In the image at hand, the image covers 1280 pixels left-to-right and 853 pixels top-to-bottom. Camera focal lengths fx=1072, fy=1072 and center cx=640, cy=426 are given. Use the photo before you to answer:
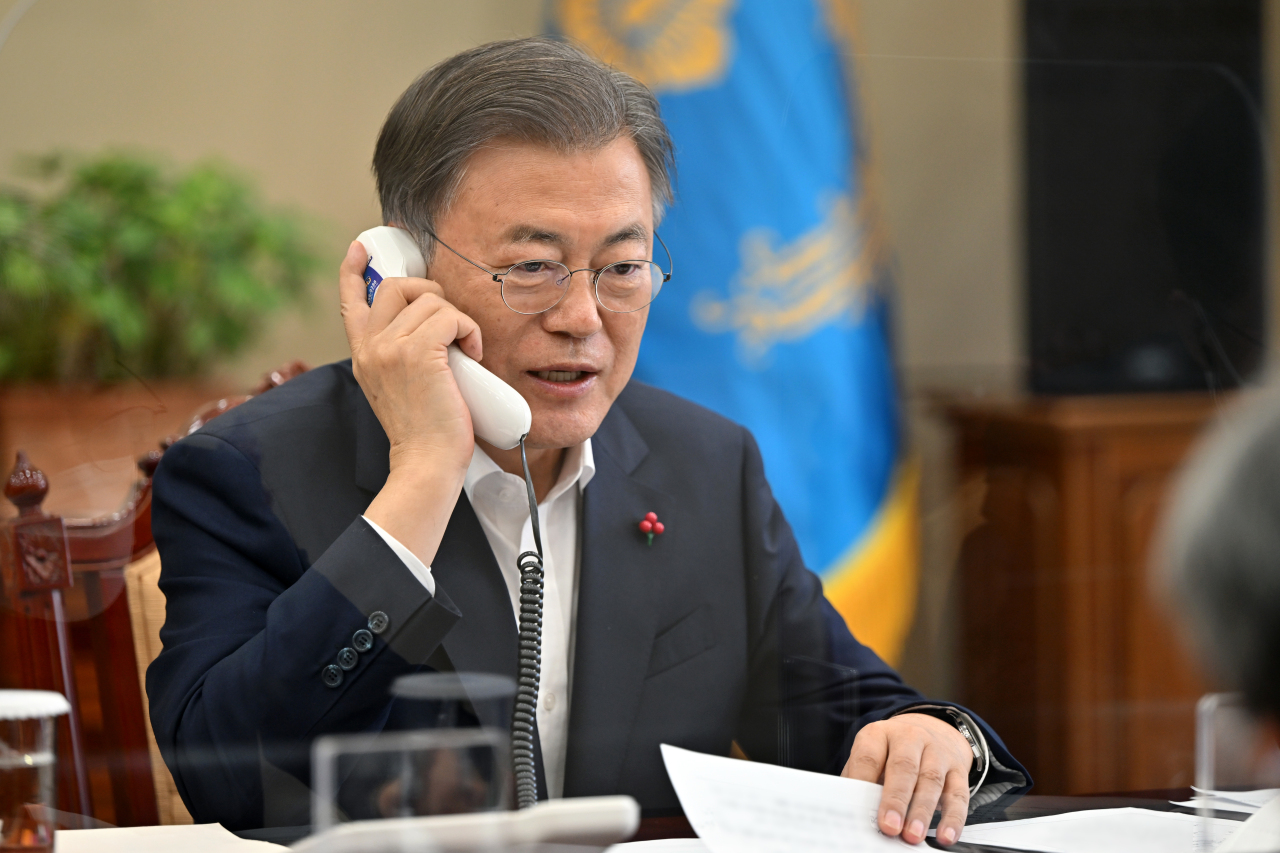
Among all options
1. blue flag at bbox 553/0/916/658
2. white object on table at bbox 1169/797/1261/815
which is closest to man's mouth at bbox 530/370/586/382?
blue flag at bbox 553/0/916/658

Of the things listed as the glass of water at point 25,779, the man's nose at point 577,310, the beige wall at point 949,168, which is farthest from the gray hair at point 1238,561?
the beige wall at point 949,168

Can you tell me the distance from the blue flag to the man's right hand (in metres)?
0.25

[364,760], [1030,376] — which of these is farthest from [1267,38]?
[364,760]

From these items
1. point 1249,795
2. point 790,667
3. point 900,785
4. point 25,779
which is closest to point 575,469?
point 790,667

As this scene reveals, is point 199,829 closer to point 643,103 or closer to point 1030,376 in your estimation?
point 643,103

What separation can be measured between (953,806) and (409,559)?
547 millimetres

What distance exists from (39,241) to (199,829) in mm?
589

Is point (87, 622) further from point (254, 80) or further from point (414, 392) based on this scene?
point (254, 80)

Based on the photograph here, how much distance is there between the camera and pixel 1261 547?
0.47 m

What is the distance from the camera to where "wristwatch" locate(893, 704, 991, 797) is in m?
1.06

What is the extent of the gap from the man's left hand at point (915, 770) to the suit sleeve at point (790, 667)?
0.18ft

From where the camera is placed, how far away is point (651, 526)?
112cm

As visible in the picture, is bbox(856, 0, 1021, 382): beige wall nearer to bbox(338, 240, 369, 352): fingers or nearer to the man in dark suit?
the man in dark suit

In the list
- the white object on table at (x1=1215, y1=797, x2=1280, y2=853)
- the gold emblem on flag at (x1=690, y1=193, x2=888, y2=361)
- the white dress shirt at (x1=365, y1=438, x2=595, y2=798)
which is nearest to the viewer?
the white object on table at (x1=1215, y1=797, x2=1280, y2=853)
